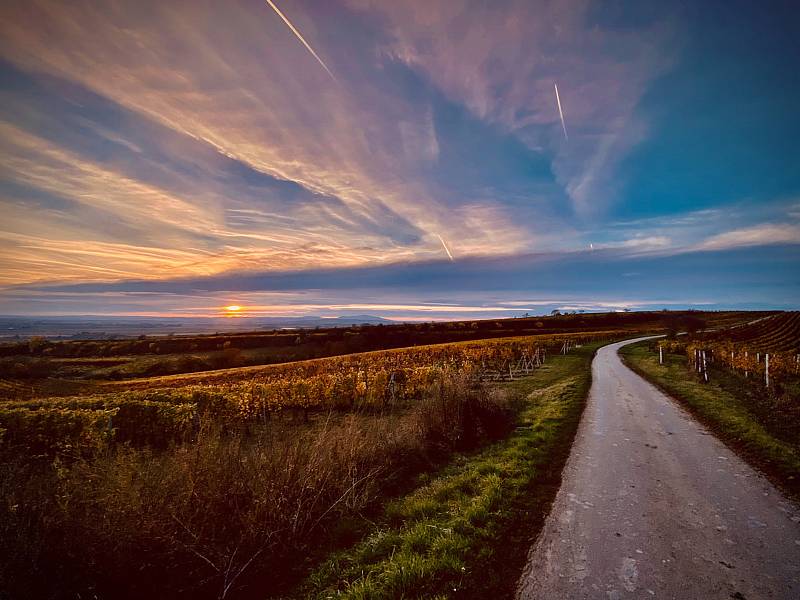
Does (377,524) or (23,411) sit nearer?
(377,524)

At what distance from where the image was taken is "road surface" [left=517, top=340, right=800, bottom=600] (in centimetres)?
469

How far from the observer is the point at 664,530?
595cm

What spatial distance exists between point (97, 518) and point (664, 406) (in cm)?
1752

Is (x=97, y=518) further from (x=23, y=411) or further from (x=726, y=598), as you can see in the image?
(x=23, y=411)

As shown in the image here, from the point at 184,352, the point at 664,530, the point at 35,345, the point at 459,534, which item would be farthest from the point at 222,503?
the point at 35,345

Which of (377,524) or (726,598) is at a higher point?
(726,598)

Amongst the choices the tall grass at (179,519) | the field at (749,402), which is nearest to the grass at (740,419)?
the field at (749,402)

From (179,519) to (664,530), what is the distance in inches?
291

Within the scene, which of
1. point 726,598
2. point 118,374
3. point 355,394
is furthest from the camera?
point 118,374

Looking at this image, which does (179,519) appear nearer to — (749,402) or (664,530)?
(664,530)

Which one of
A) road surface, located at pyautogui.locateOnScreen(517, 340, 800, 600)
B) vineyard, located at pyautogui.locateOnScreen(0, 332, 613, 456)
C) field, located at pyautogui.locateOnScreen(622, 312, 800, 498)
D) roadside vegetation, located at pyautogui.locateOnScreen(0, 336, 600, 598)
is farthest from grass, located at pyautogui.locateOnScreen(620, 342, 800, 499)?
vineyard, located at pyautogui.locateOnScreen(0, 332, 613, 456)

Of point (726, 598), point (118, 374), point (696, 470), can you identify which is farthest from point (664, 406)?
point (118, 374)

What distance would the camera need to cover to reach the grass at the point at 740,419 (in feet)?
27.7

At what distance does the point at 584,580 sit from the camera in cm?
482
